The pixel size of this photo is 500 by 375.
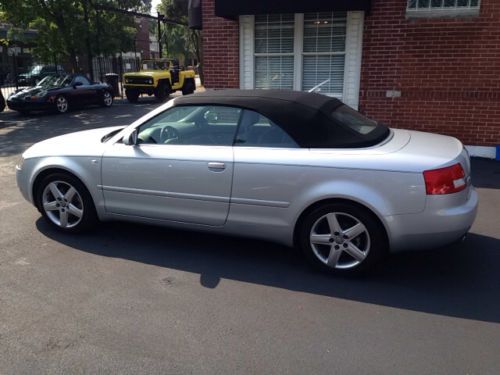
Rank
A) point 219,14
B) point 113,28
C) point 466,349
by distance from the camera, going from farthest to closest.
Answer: point 113,28
point 219,14
point 466,349

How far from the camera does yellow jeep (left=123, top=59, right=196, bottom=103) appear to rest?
20.6 m

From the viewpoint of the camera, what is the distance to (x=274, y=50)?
897 cm

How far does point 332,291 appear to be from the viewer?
359cm

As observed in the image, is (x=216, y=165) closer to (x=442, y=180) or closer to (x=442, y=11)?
(x=442, y=180)

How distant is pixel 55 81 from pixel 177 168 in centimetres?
1434

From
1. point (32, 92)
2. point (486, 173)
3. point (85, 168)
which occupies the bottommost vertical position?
point (486, 173)

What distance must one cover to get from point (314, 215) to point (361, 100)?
5502 millimetres

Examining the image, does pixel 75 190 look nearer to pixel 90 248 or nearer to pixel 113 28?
pixel 90 248

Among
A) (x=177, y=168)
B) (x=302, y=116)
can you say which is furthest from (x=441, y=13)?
(x=177, y=168)

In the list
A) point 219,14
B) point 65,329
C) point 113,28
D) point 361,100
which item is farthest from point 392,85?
point 113,28

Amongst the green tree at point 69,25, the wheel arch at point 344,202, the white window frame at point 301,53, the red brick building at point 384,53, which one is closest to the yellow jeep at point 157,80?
the green tree at point 69,25

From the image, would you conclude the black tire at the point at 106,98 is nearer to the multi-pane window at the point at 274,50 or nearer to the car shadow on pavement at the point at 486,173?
the multi-pane window at the point at 274,50


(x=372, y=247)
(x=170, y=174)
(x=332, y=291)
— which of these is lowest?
(x=332, y=291)

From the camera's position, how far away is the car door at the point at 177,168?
13.1ft
